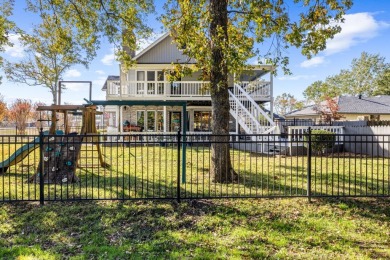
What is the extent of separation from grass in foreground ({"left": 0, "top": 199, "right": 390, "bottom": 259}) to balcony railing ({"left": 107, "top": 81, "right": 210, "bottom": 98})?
48.2ft

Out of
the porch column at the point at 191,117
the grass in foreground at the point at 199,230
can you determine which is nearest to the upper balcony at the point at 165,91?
the porch column at the point at 191,117

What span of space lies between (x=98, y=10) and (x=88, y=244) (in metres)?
9.00

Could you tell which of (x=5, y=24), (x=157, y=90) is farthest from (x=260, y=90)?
(x=5, y=24)

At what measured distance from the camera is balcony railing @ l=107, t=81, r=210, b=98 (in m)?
20.1

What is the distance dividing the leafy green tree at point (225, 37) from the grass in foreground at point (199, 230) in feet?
7.19

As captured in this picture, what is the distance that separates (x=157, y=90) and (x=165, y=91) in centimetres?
77

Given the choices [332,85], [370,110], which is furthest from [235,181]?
[332,85]

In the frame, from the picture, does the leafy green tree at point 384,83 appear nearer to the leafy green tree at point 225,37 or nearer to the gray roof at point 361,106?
the gray roof at point 361,106

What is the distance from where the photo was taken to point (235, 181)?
7871 millimetres

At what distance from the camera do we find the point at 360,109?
31703mm

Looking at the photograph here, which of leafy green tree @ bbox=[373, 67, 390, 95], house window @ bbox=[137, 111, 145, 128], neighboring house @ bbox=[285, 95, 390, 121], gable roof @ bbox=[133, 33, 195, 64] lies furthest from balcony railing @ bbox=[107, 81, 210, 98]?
leafy green tree @ bbox=[373, 67, 390, 95]

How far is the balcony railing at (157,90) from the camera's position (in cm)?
2008

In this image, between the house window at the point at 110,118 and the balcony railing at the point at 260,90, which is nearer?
the balcony railing at the point at 260,90

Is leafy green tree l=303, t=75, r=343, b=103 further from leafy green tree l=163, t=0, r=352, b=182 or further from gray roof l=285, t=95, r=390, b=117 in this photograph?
leafy green tree l=163, t=0, r=352, b=182
